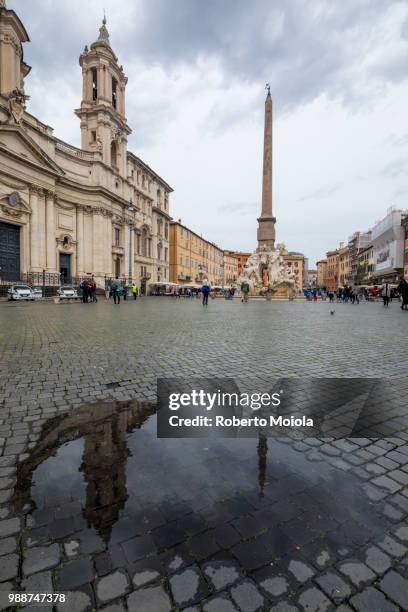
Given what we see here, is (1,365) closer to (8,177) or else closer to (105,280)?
(8,177)

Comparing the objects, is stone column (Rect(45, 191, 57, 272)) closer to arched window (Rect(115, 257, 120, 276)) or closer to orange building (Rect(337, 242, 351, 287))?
arched window (Rect(115, 257, 120, 276))

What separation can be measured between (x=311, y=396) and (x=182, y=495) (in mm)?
2403

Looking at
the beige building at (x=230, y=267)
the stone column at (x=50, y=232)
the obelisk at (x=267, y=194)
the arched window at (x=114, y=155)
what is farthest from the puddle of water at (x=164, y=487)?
the beige building at (x=230, y=267)

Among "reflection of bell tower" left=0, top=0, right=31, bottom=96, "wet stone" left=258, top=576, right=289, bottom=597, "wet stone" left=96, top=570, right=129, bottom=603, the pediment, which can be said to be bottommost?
"wet stone" left=96, top=570, right=129, bottom=603

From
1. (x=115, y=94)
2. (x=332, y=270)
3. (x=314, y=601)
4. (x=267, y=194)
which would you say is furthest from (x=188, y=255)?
(x=314, y=601)

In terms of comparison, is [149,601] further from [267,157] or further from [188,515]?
[267,157]

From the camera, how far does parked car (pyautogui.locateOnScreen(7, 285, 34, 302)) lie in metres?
25.5

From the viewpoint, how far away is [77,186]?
38156 millimetres

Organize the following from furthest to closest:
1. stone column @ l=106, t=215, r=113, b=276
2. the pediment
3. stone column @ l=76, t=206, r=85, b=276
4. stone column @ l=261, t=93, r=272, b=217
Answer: stone column @ l=106, t=215, r=113, b=276
stone column @ l=76, t=206, r=85, b=276
stone column @ l=261, t=93, r=272, b=217
the pediment

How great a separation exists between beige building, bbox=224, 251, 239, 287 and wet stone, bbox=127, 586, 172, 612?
110m

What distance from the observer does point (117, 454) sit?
2.65 metres

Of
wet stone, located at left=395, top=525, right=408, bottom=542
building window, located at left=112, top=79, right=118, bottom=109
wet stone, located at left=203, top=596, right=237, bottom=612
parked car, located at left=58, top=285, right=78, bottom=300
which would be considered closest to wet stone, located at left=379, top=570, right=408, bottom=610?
wet stone, located at left=395, top=525, right=408, bottom=542

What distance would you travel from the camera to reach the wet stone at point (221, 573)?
1496mm

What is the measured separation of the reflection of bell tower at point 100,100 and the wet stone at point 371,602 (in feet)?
152
